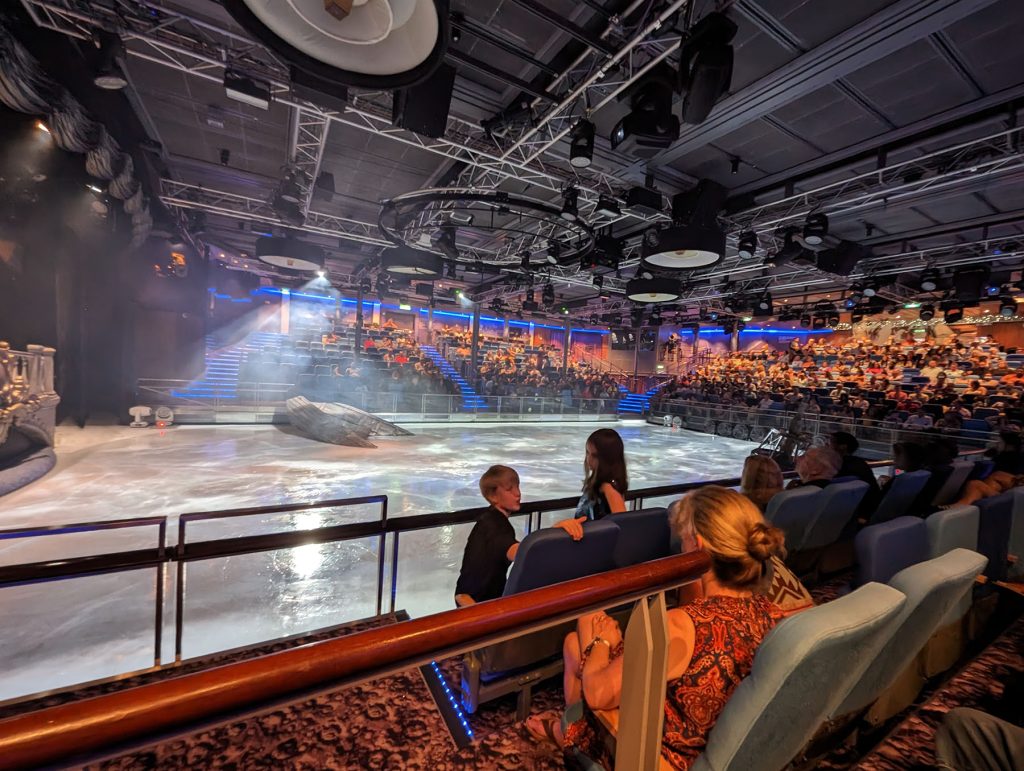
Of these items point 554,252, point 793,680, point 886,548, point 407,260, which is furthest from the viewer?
point 554,252

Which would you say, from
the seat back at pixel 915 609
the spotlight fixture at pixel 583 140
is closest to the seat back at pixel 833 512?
the seat back at pixel 915 609

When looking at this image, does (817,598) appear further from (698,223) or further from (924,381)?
(924,381)

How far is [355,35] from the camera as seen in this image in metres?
1.83

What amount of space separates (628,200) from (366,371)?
44.0ft

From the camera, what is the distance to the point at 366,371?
17.5 metres

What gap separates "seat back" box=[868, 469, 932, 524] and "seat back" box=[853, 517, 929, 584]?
1512 millimetres

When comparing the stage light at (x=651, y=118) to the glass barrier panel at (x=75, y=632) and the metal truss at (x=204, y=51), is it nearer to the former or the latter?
the metal truss at (x=204, y=51)

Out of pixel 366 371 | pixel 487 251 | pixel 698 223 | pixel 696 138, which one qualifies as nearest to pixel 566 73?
pixel 696 138

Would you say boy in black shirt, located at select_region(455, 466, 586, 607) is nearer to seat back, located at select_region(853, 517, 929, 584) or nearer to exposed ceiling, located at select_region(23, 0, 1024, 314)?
seat back, located at select_region(853, 517, 929, 584)

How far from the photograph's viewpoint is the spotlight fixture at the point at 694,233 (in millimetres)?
5992

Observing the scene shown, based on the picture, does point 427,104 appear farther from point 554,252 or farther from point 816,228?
point 816,228

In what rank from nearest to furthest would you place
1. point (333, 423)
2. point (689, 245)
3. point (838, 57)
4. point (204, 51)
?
point (838, 57) < point (204, 51) < point (689, 245) < point (333, 423)

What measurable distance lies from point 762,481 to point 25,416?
29.4 feet

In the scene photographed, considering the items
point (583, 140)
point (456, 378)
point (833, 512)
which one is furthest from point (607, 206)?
point (456, 378)
